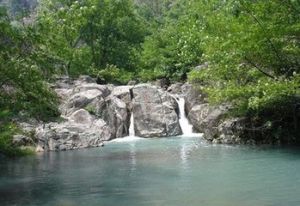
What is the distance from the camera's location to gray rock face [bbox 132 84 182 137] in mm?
34938

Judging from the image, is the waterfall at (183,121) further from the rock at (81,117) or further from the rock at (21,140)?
the rock at (21,140)

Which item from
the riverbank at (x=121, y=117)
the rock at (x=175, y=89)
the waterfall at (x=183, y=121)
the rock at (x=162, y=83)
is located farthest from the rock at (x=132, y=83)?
the waterfall at (x=183, y=121)

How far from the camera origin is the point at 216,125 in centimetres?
3006

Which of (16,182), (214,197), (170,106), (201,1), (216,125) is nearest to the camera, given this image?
(214,197)

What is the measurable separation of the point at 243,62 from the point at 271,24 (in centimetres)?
312

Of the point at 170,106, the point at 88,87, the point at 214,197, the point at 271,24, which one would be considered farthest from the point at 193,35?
the point at 214,197

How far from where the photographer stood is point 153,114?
35.4 m

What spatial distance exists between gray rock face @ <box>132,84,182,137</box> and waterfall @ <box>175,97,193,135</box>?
418mm

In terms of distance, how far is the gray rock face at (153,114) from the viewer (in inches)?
1375

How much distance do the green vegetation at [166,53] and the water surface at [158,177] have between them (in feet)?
7.88

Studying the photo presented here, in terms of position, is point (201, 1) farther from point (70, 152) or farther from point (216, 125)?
point (70, 152)

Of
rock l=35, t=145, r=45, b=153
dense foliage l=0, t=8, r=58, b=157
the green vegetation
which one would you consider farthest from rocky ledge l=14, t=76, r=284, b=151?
dense foliage l=0, t=8, r=58, b=157

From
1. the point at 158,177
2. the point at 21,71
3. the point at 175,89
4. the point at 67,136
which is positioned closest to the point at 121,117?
the point at 67,136

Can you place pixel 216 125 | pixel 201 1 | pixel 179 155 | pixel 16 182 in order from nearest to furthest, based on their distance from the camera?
pixel 16 182, pixel 179 155, pixel 216 125, pixel 201 1
